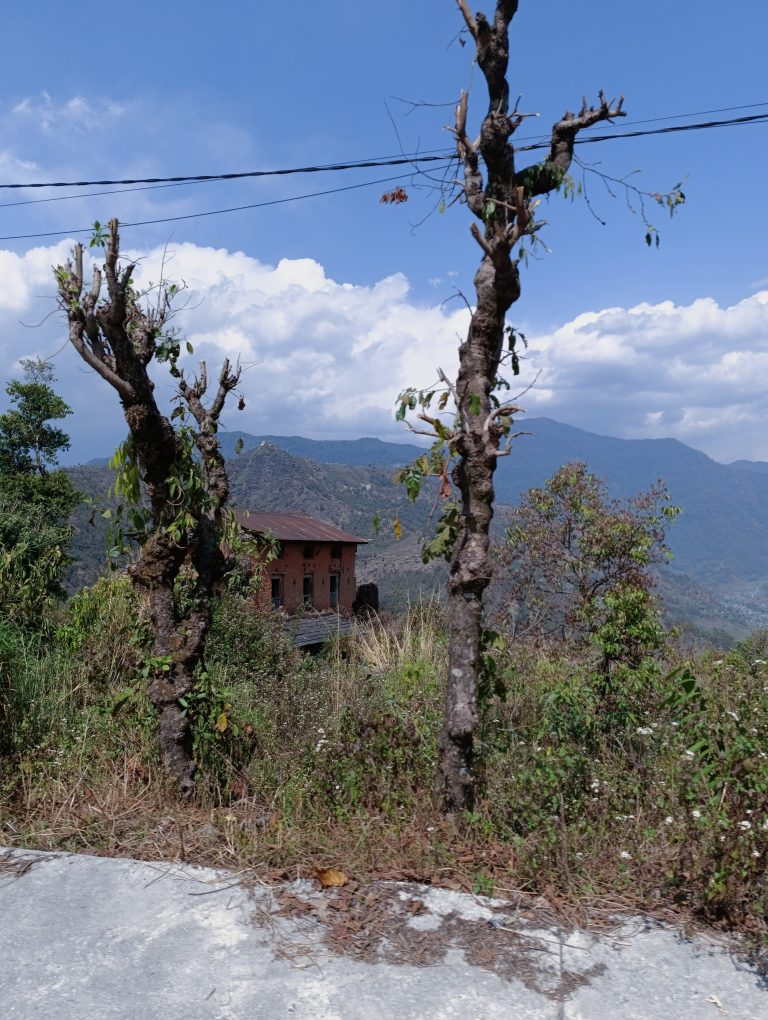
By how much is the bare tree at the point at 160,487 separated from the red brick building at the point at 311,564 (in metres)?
21.0

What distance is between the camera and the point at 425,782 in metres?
4.02

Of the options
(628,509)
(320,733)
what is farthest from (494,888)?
(628,509)

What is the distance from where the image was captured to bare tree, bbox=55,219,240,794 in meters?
4.03

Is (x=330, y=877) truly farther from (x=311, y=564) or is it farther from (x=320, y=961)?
(x=311, y=564)

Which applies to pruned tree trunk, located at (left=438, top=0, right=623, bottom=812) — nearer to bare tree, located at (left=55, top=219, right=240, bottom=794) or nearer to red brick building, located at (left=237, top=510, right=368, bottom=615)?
bare tree, located at (left=55, top=219, right=240, bottom=794)

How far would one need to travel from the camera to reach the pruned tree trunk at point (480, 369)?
12.0 feet

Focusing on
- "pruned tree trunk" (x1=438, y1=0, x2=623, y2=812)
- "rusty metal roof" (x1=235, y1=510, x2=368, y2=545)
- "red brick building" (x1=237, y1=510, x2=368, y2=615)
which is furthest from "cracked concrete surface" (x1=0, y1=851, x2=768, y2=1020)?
"red brick building" (x1=237, y1=510, x2=368, y2=615)

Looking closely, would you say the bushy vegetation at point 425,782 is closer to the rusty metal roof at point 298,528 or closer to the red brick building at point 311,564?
the rusty metal roof at point 298,528

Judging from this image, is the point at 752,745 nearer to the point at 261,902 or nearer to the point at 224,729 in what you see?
the point at 261,902

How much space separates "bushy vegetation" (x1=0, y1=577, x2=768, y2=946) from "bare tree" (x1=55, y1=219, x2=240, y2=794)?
13cm

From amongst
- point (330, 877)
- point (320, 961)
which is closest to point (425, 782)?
point (330, 877)

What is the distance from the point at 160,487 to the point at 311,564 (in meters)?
24.4

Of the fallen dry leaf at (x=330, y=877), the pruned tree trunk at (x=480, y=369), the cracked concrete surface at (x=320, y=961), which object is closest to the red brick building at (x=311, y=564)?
the pruned tree trunk at (x=480, y=369)

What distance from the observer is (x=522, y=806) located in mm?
3480
